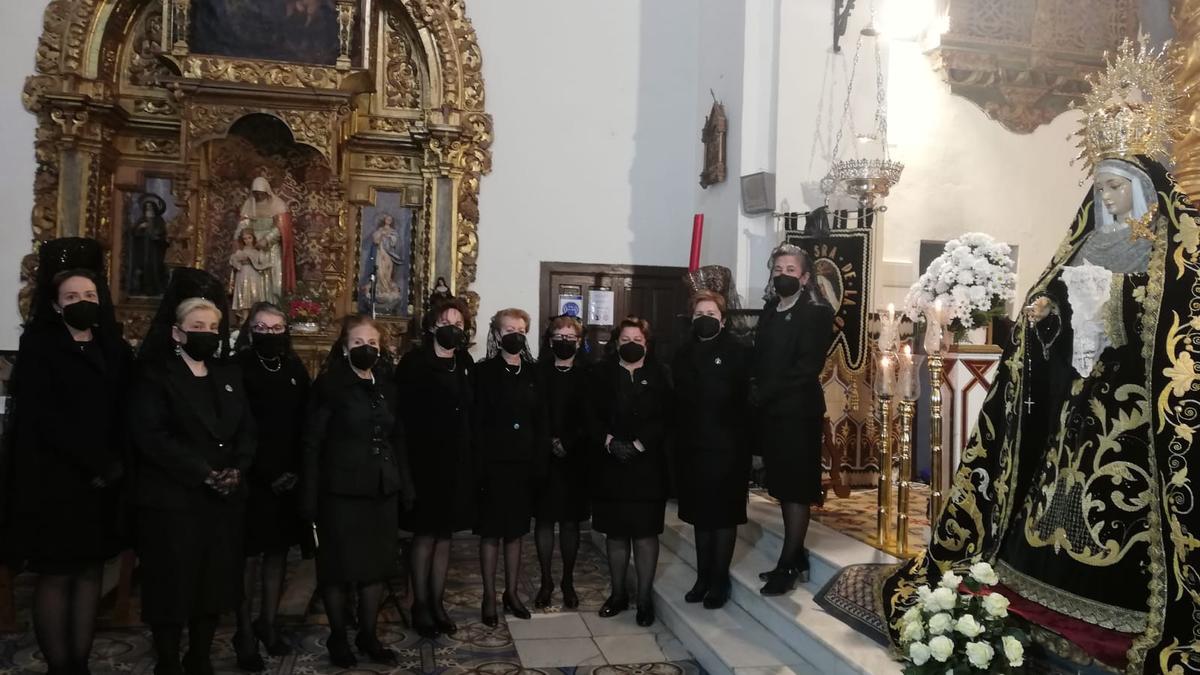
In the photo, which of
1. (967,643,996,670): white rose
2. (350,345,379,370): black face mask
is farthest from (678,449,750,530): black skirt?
(967,643,996,670): white rose

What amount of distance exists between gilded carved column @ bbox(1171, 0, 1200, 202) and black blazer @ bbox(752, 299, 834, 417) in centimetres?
421

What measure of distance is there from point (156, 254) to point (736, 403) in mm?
6081

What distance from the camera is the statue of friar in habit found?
813cm

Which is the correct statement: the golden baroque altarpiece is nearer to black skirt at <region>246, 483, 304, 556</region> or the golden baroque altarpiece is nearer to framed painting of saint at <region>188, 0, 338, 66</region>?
framed painting of saint at <region>188, 0, 338, 66</region>

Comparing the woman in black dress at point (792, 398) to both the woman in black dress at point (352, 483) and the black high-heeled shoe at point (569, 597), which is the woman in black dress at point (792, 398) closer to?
the black high-heeled shoe at point (569, 597)

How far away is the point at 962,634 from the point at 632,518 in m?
2.26

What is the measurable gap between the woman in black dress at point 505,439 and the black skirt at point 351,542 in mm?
750

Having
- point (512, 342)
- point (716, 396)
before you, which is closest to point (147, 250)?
point (512, 342)

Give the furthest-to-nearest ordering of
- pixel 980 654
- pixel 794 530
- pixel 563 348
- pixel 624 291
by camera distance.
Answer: pixel 624 291, pixel 563 348, pixel 794 530, pixel 980 654

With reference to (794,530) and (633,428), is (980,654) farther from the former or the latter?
(633,428)

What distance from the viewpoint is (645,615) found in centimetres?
499

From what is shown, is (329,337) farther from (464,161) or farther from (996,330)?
(996,330)

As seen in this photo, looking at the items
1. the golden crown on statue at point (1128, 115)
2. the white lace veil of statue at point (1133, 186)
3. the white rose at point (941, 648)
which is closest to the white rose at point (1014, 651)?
the white rose at point (941, 648)

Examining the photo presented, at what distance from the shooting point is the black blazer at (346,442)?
4.16m
